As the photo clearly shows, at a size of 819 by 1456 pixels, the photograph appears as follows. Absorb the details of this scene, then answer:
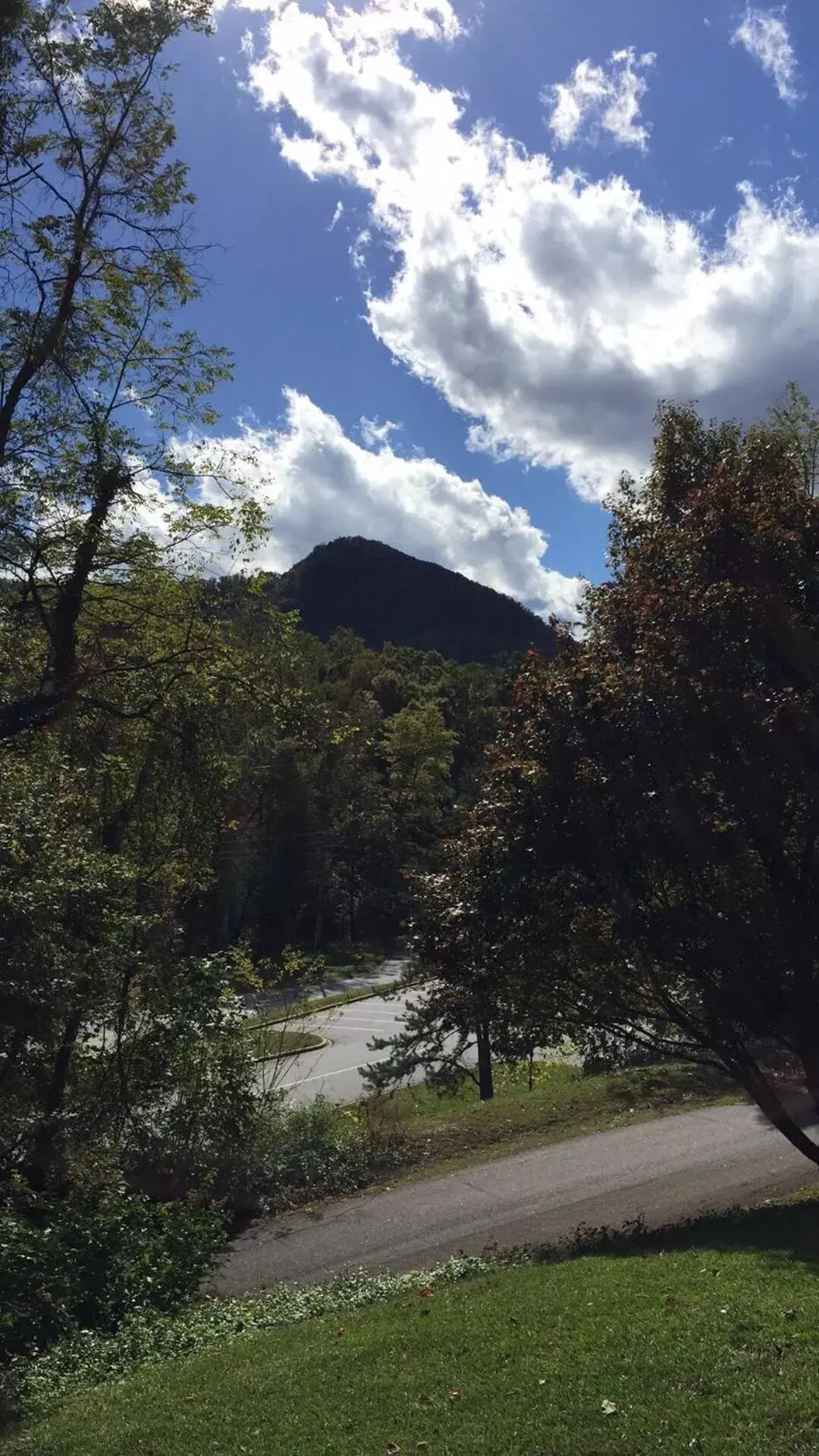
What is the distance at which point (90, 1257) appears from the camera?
8.37 m

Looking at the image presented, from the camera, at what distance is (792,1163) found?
38.4ft

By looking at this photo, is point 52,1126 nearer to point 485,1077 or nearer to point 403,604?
point 485,1077

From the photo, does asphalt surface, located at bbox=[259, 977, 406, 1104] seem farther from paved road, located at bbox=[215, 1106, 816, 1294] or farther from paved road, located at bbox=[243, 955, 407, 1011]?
paved road, located at bbox=[215, 1106, 816, 1294]

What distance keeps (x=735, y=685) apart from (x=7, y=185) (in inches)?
268

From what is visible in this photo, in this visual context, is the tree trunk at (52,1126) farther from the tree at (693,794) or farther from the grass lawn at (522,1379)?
the tree at (693,794)

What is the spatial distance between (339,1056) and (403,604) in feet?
429

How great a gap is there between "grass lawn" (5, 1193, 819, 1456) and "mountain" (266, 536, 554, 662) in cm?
13934

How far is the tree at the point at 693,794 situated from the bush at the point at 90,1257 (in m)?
3.75

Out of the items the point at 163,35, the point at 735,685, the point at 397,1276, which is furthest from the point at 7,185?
the point at 397,1276

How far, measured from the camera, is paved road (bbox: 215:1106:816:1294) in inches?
396

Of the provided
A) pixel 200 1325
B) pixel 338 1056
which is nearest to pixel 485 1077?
pixel 338 1056

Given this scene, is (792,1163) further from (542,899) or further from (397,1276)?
(542,899)

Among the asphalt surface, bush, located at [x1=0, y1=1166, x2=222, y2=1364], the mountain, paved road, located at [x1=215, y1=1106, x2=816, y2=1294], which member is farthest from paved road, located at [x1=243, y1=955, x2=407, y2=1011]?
the mountain

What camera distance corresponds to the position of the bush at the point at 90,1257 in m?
7.61
